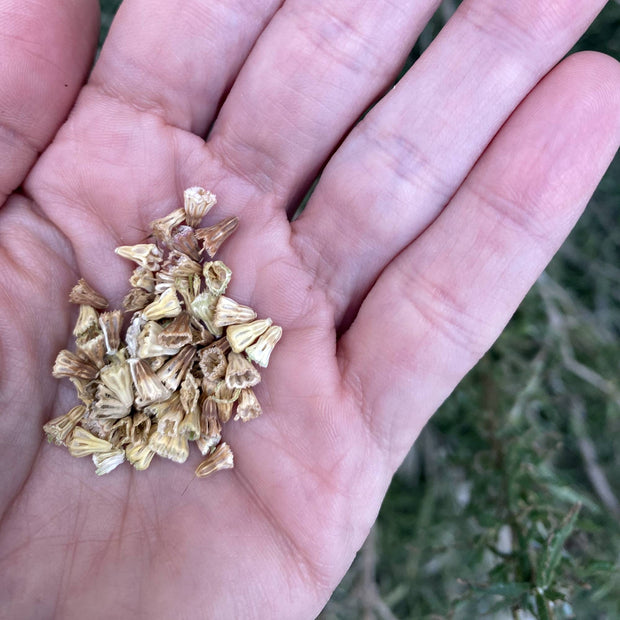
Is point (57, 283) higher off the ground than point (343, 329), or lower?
lower

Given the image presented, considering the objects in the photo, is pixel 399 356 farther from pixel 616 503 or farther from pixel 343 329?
pixel 616 503

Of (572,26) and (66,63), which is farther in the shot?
(66,63)

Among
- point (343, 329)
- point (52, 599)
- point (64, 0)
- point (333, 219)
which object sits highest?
point (64, 0)

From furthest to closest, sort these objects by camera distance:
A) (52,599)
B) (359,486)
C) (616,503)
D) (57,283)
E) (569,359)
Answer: (616,503)
(569,359)
(57,283)
(359,486)
(52,599)

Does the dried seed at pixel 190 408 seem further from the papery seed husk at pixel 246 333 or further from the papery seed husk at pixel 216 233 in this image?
the papery seed husk at pixel 216 233

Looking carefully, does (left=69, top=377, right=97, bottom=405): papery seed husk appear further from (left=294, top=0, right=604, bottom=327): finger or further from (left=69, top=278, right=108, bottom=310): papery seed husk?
(left=294, top=0, right=604, bottom=327): finger

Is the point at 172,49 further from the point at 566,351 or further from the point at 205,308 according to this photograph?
the point at 566,351

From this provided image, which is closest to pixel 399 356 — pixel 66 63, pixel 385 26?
pixel 385 26
